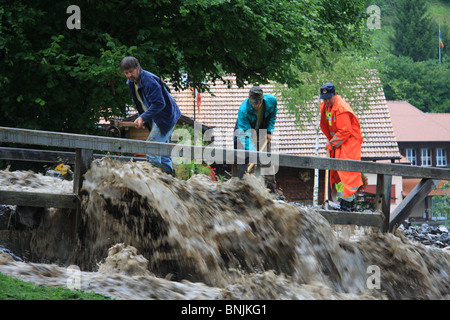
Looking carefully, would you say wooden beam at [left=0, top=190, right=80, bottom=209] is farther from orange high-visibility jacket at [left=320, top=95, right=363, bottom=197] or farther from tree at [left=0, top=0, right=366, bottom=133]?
tree at [left=0, top=0, right=366, bottom=133]

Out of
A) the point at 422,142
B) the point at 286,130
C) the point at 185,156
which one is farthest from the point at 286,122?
the point at 185,156

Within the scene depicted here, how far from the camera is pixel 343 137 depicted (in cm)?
894

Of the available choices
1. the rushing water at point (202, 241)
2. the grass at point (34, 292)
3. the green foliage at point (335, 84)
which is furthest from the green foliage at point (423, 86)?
the grass at point (34, 292)

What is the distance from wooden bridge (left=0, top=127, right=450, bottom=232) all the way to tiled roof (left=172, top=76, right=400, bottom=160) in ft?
75.3

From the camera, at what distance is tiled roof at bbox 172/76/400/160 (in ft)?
109

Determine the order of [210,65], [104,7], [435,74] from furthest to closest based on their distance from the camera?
[435,74] → [210,65] → [104,7]

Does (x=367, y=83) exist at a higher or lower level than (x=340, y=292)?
higher

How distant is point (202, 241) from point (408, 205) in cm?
305

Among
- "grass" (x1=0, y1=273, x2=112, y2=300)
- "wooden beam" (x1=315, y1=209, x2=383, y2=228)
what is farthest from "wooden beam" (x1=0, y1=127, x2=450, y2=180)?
"grass" (x1=0, y1=273, x2=112, y2=300)

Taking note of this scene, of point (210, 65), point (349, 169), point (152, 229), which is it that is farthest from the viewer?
point (210, 65)

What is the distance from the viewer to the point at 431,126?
194 ft
